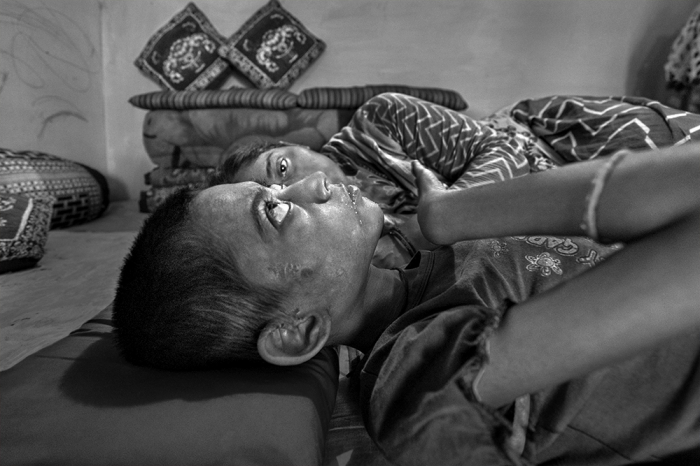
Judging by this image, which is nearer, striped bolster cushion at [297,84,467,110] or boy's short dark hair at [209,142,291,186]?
boy's short dark hair at [209,142,291,186]

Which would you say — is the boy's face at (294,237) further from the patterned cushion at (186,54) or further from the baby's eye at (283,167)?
the patterned cushion at (186,54)

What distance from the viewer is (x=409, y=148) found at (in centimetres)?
146

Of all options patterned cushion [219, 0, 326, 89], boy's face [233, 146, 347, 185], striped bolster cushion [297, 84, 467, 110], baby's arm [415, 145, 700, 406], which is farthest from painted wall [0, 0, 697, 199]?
baby's arm [415, 145, 700, 406]

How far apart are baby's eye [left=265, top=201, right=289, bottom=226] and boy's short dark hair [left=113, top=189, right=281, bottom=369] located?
0.08 m

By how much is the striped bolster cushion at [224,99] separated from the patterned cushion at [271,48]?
10.9 inches

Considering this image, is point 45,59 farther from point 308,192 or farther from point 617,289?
point 617,289

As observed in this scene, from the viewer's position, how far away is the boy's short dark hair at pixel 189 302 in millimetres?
675

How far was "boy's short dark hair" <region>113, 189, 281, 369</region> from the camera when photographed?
675 mm

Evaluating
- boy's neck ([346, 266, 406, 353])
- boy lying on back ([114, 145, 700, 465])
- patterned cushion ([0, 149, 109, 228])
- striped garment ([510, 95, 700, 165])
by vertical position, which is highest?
striped garment ([510, 95, 700, 165])

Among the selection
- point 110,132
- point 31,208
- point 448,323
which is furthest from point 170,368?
point 110,132

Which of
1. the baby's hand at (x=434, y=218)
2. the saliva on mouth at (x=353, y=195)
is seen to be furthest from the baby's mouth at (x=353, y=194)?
the baby's hand at (x=434, y=218)

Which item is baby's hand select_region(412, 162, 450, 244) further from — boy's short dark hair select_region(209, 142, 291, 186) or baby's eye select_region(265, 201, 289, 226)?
boy's short dark hair select_region(209, 142, 291, 186)

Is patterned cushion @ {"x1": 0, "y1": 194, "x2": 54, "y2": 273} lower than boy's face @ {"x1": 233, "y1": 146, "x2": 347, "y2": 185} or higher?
lower

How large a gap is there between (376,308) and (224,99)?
5.62 feet
